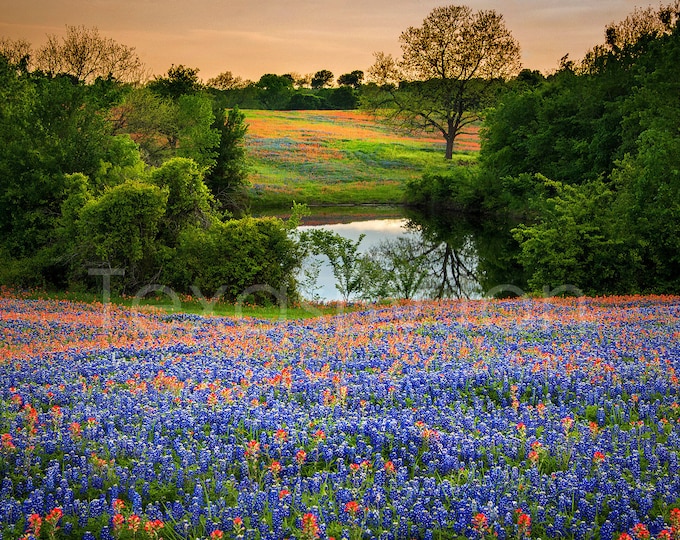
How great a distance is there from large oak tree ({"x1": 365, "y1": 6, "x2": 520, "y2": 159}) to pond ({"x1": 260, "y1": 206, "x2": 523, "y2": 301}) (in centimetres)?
1993

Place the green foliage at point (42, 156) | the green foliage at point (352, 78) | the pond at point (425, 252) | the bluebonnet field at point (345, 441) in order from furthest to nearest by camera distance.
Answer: the green foliage at point (352, 78)
the pond at point (425, 252)
the green foliage at point (42, 156)
the bluebonnet field at point (345, 441)

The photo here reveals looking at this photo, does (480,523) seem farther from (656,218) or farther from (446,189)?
(446,189)

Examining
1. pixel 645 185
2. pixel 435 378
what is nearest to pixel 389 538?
pixel 435 378

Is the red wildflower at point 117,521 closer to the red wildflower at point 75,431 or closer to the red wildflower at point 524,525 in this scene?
the red wildflower at point 75,431

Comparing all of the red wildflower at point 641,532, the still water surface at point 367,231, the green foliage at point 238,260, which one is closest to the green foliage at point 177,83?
the still water surface at point 367,231

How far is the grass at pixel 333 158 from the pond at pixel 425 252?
21.4 ft

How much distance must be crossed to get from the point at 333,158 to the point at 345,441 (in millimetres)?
96531

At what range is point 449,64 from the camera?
86.2 m

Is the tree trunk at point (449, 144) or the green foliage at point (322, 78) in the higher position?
the green foliage at point (322, 78)

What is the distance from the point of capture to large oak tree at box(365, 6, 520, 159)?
85688mm

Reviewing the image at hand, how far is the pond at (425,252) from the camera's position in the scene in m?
35.1

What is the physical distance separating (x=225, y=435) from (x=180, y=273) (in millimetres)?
23802

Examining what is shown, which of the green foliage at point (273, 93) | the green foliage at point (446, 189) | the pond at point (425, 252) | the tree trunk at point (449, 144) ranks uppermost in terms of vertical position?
the green foliage at point (273, 93)

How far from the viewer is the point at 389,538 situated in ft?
17.6
